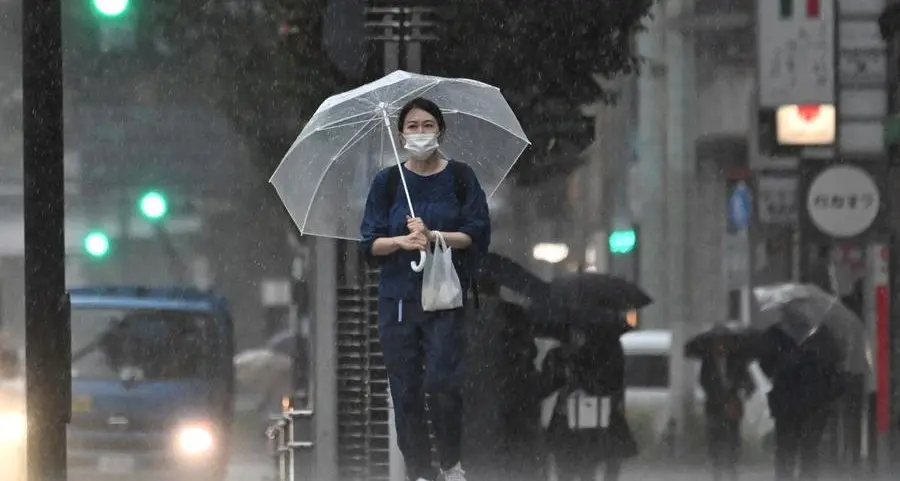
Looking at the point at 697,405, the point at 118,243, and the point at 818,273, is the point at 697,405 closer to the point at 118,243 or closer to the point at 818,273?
the point at 818,273

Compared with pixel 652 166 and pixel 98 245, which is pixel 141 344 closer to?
pixel 98 245

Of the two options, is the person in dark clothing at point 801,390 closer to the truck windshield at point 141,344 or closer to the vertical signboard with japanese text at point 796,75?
the vertical signboard with japanese text at point 796,75

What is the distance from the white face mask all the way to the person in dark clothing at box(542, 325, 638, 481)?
4.20 metres

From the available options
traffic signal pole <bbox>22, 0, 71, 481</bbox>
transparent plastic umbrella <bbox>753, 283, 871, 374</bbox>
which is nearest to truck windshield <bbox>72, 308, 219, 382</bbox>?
transparent plastic umbrella <bbox>753, 283, 871, 374</bbox>

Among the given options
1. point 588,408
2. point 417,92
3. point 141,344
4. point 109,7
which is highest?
point 109,7

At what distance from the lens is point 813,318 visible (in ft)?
36.6

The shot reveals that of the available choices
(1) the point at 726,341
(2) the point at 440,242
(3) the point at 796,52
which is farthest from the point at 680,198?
(2) the point at 440,242

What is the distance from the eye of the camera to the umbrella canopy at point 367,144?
754 centimetres

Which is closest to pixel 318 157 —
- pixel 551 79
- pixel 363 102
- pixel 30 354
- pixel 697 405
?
pixel 363 102

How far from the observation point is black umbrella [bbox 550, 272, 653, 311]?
10922mm

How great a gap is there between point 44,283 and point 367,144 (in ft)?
8.20

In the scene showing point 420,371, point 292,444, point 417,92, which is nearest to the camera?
point 420,371

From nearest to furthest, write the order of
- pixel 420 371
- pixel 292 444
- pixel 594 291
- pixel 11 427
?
pixel 420 371 → pixel 292 444 → pixel 594 291 → pixel 11 427

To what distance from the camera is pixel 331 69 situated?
10.8 metres
